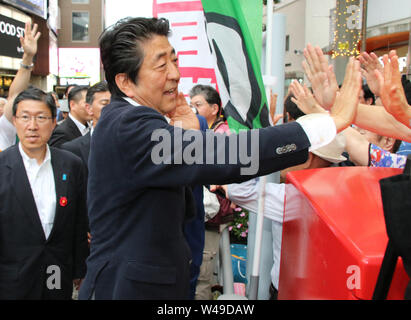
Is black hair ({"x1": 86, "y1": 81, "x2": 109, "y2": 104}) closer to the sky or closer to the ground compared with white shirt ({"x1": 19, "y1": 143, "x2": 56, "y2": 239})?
closer to the sky

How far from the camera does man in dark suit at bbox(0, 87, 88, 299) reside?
2.35m

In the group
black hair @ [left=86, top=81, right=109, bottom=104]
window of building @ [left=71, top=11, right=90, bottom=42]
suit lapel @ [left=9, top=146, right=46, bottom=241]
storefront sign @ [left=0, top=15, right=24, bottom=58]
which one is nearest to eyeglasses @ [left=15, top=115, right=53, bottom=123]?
suit lapel @ [left=9, top=146, right=46, bottom=241]

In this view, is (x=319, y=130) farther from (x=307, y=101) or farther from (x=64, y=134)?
(x=64, y=134)

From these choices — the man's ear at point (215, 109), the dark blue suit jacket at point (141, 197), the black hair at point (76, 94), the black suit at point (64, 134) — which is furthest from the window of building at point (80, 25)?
the dark blue suit jacket at point (141, 197)

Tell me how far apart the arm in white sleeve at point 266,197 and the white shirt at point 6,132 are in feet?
5.91

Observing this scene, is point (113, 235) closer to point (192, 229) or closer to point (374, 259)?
point (192, 229)

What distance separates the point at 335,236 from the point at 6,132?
8.94 ft

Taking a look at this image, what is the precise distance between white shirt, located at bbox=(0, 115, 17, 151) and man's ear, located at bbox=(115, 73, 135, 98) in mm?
1874

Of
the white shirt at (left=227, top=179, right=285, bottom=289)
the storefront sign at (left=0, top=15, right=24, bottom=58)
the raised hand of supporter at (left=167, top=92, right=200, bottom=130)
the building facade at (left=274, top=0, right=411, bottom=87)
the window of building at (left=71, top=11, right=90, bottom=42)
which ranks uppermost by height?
the window of building at (left=71, top=11, right=90, bottom=42)

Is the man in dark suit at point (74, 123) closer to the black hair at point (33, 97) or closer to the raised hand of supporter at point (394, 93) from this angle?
the black hair at point (33, 97)

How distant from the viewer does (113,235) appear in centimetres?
138

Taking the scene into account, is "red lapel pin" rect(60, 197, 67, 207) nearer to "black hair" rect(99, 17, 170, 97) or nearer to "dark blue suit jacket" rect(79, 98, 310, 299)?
"dark blue suit jacket" rect(79, 98, 310, 299)

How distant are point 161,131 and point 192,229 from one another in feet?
3.07

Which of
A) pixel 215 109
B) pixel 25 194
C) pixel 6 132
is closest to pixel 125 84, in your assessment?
pixel 25 194
